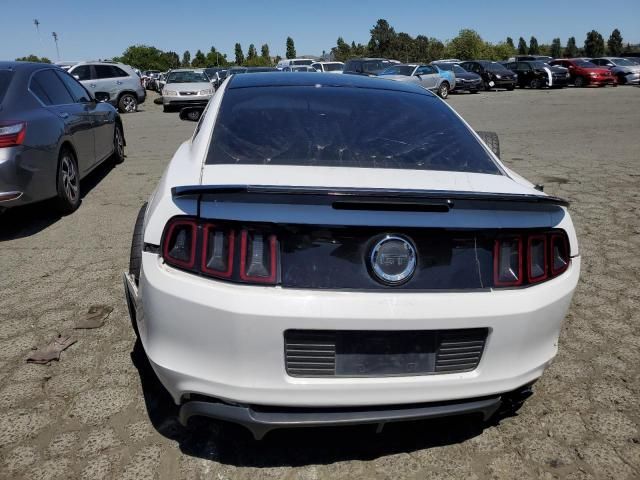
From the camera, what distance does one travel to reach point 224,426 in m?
2.30

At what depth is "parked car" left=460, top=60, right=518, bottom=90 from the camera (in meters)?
26.0

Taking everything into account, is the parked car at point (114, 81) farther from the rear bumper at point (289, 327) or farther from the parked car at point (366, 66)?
the rear bumper at point (289, 327)

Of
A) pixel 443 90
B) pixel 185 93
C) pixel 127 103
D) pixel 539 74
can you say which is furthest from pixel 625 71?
pixel 127 103

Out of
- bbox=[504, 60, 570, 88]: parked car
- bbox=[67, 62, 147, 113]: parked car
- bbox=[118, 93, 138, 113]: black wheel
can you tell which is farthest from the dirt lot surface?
bbox=[504, 60, 570, 88]: parked car

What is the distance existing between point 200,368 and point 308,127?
1.31 meters

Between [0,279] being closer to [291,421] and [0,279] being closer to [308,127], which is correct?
[308,127]

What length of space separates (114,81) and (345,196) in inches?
669

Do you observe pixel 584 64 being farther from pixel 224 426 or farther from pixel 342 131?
pixel 224 426

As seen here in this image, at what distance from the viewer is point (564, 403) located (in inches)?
97.3

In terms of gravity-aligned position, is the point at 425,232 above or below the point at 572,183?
above

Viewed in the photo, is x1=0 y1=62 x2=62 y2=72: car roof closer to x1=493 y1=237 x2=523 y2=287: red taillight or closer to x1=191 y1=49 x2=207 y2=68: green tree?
x1=493 y1=237 x2=523 y2=287: red taillight

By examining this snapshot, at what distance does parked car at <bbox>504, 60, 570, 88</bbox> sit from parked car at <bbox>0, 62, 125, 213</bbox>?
2549 centimetres

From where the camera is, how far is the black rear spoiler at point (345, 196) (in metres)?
1.70

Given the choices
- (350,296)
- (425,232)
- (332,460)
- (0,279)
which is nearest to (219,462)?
(332,460)
